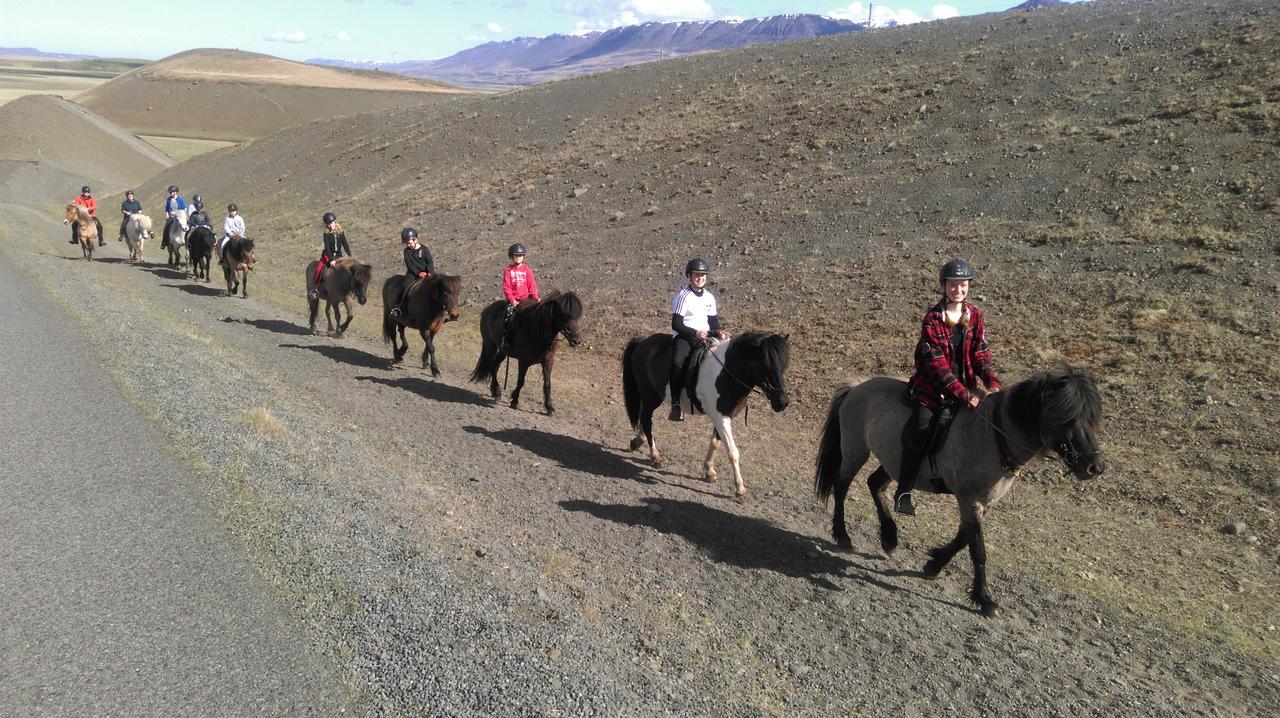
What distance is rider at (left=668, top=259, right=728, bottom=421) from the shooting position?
362 inches

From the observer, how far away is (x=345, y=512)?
22.7ft

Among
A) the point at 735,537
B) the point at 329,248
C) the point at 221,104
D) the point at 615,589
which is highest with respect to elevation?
the point at 221,104

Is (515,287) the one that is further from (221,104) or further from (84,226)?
(221,104)

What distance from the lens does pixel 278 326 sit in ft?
60.6

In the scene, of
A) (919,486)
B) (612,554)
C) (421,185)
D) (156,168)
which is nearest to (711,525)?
(612,554)

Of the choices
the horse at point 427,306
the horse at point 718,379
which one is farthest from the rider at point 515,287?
the horse at point 718,379

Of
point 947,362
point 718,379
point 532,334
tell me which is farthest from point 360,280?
point 947,362

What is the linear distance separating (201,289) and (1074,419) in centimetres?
2439

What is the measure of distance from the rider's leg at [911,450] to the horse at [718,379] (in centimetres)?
131

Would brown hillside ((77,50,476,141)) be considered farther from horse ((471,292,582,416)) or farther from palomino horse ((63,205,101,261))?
horse ((471,292,582,416))

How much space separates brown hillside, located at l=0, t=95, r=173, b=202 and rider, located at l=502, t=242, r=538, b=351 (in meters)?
60.5

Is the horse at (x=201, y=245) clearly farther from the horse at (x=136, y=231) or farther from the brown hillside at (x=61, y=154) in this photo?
the brown hillside at (x=61, y=154)

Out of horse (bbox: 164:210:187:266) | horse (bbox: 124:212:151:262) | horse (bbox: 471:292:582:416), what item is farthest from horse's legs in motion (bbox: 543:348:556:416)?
horse (bbox: 124:212:151:262)

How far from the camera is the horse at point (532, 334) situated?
37.3 ft
